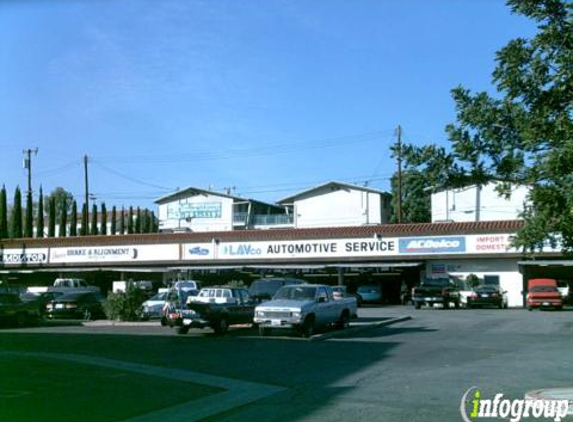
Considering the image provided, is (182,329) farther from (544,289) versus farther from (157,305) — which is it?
(544,289)

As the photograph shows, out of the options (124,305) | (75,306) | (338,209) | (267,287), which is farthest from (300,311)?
(338,209)

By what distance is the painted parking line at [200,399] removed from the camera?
10.5 m

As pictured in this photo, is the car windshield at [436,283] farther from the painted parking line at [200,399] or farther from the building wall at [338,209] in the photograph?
the building wall at [338,209]

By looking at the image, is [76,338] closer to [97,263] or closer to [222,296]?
[222,296]

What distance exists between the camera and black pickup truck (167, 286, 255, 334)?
24.3 metres

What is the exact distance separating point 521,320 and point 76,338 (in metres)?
18.7

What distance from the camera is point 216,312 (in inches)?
963

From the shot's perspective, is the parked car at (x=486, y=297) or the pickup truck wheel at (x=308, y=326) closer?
the pickup truck wheel at (x=308, y=326)

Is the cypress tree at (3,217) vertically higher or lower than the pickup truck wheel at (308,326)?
higher

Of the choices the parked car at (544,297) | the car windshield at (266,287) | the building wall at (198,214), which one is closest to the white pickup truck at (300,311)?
the car windshield at (266,287)

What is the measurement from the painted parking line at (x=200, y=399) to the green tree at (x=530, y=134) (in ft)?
15.6

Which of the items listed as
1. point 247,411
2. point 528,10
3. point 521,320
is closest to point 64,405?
point 247,411

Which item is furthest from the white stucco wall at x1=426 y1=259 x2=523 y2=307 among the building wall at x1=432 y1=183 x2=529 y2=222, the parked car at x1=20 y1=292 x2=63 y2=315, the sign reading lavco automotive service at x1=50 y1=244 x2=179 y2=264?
the parked car at x1=20 y1=292 x2=63 y2=315

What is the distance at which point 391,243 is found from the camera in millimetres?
49500
